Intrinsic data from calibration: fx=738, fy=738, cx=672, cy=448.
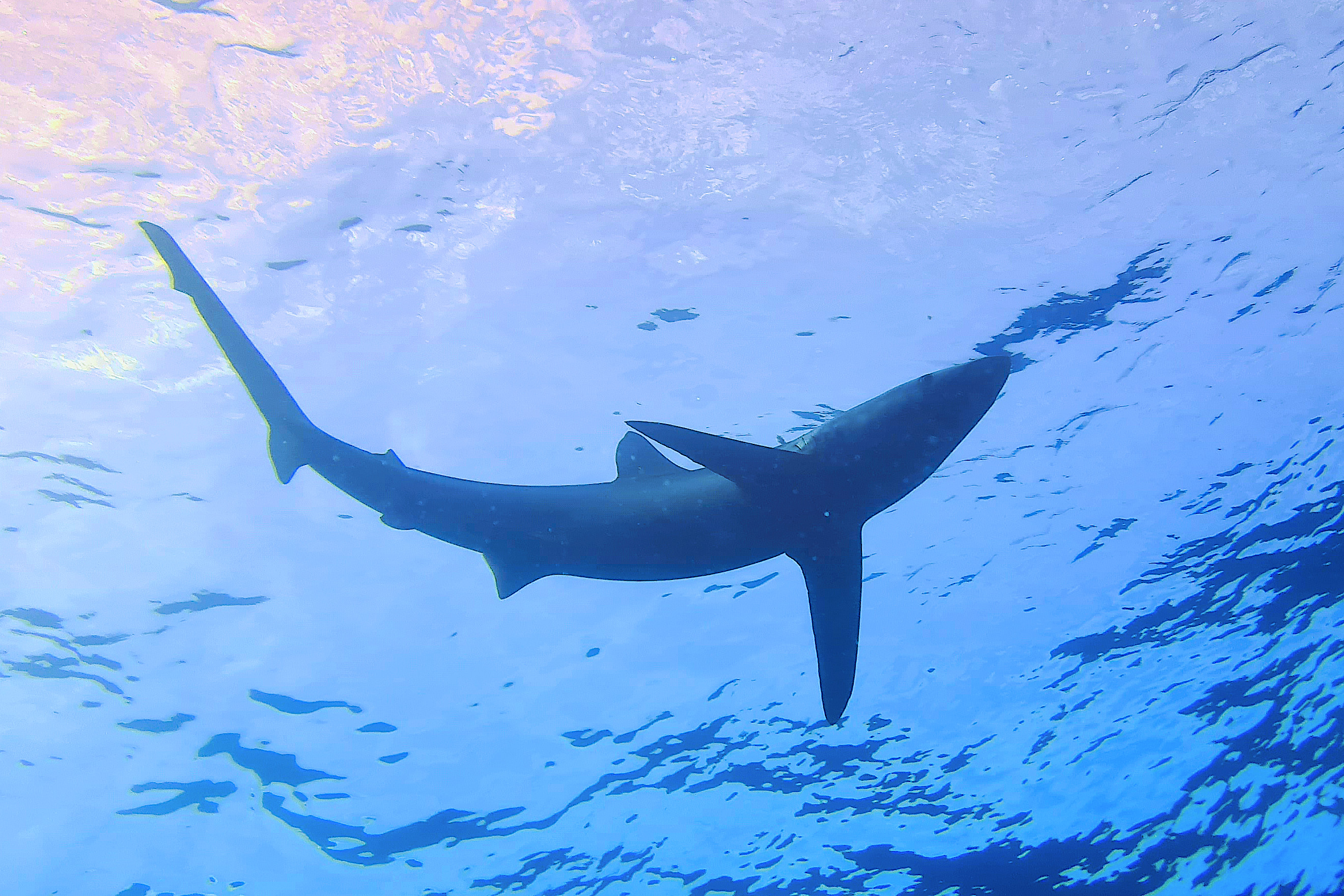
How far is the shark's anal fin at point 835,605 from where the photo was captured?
4.27 metres

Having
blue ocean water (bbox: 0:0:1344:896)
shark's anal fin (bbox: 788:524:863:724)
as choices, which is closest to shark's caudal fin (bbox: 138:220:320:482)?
shark's anal fin (bbox: 788:524:863:724)

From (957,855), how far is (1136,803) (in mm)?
4321

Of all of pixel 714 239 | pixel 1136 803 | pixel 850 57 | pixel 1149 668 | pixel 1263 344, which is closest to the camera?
pixel 850 57

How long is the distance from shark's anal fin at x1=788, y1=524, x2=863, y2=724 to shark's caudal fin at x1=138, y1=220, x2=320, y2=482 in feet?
10.3

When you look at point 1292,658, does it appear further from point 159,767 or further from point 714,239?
point 159,767

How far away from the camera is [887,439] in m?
3.81

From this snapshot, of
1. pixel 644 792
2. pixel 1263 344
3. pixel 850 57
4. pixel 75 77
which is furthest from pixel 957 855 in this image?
pixel 75 77

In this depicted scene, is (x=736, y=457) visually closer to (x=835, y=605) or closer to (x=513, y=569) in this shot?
(x=835, y=605)

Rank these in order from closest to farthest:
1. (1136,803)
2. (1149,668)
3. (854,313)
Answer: (854,313)
(1149,668)
(1136,803)

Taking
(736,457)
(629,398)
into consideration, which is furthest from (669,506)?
(629,398)

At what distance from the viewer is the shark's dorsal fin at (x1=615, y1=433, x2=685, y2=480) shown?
4.51 metres

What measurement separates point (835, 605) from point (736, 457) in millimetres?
1200

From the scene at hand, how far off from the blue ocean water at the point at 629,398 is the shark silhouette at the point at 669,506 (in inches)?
144

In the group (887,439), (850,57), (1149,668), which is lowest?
(887,439)
